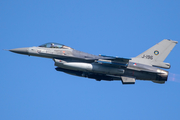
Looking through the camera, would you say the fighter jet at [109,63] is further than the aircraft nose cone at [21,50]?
No

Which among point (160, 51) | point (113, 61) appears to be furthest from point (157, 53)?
point (113, 61)

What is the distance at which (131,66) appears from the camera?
18016 mm

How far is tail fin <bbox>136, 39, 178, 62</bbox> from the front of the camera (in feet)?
61.4

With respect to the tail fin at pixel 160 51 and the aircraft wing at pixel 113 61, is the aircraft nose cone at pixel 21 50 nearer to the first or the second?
the aircraft wing at pixel 113 61

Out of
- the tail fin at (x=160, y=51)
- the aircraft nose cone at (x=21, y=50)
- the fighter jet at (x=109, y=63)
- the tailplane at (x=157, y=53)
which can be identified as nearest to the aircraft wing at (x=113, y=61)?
the fighter jet at (x=109, y=63)

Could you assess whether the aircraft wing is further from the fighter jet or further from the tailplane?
the tailplane

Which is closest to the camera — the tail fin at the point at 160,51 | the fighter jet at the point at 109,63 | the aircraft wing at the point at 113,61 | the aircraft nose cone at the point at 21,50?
the aircraft wing at the point at 113,61

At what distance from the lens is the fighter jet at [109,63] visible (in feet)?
57.6

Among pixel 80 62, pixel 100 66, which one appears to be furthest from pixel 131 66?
pixel 80 62

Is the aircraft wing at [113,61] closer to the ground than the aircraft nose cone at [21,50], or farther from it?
closer to the ground

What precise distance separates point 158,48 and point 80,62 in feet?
19.3

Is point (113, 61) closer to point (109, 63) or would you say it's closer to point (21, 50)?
point (109, 63)

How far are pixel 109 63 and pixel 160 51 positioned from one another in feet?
13.7

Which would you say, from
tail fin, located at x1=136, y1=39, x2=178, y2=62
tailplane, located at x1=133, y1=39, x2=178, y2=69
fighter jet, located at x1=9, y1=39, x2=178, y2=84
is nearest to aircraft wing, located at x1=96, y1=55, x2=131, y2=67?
fighter jet, located at x1=9, y1=39, x2=178, y2=84
